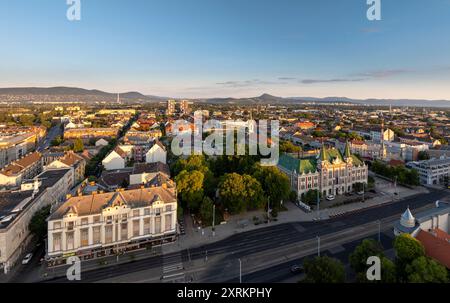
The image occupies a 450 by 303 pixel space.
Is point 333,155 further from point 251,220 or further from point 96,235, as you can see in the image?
point 96,235


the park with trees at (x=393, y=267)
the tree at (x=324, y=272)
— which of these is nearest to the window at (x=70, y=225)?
the park with trees at (x=393, y=267)

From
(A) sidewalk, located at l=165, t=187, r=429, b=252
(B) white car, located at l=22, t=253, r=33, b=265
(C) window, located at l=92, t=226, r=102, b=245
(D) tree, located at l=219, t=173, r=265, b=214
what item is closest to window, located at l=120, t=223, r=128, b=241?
(C) window, located at l=92, t=226, r=102, b=245

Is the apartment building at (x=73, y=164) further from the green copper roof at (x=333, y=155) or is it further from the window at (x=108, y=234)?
the green copper roof at (x=333, y=155)

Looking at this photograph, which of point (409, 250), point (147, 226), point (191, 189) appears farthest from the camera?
point (191, 189)

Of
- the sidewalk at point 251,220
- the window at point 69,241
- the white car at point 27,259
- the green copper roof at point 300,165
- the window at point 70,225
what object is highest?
the green copper roof at point 300,165

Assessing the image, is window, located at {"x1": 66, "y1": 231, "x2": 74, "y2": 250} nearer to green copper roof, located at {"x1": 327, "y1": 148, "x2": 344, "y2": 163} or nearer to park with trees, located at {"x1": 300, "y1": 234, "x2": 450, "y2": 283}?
park with trees, located at {"x1": 300, "y1": 234, "x2": 450, "y2": 283}

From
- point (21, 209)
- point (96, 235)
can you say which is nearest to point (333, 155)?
point (96, 235)
